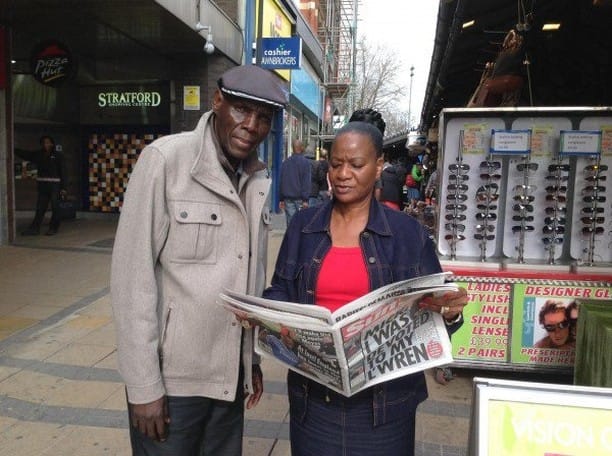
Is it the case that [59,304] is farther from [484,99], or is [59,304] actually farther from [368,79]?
[368,79]

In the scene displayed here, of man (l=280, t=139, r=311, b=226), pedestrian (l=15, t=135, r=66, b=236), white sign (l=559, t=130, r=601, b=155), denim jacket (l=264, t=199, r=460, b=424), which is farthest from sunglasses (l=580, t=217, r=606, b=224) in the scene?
pedestrian (l=15, t=135, r=66, b=236)

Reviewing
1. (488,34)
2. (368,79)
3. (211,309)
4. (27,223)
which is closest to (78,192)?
(27,223)

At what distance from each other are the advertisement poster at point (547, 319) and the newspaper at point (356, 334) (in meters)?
2.42

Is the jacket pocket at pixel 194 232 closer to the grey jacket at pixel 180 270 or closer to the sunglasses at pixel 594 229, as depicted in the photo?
the grey jacket at pixel 180 270

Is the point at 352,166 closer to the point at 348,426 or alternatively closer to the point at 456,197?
the point at 348,426

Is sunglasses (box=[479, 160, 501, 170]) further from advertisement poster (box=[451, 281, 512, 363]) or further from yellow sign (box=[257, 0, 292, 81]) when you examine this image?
yellow sign (box=[257, 0, 292, 81])

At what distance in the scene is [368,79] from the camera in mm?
46469

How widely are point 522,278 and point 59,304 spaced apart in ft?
15.5

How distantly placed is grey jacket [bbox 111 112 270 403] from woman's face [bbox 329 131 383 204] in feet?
1.11

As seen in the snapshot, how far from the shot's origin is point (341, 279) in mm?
1768

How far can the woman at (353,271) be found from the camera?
1754 millimetres

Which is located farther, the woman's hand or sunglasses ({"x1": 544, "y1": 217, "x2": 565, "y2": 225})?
sunglasses ({"x1": 544, "y1": 217, "x2": 565, "y2": 225})

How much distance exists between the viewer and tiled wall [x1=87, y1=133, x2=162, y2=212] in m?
11.9

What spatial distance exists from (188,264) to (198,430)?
2.07 feet
